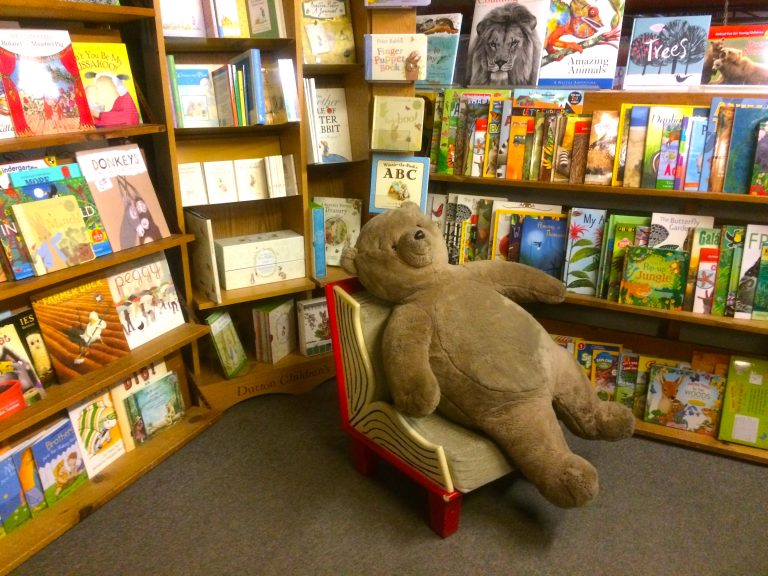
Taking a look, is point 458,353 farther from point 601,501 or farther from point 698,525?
point 698,525

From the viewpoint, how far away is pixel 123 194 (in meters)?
1.98

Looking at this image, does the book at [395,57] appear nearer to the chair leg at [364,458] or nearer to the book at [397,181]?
the book at [397,181]

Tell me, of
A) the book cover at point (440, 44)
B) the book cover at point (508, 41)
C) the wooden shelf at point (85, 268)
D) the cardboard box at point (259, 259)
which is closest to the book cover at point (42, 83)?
the wooden shelf at point (85, 268)

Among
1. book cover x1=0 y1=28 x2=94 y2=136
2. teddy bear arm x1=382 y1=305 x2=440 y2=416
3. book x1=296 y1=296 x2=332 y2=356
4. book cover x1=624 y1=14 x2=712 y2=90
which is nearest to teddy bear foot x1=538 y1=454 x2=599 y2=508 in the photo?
teddy bear arm x1=382 y1=305 x2=440 y2=416

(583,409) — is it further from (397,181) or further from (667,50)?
(667,50)

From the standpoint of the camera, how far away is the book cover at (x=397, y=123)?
221cm

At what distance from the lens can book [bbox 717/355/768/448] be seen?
204cm

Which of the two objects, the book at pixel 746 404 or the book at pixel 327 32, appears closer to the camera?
the book at pixel 746 404

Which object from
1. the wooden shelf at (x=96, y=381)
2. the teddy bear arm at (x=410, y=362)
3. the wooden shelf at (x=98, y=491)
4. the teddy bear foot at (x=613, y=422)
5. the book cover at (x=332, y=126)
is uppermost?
the book cover at (x=332, y=126)

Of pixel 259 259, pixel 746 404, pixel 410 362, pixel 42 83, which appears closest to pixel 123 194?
pixel 42 83

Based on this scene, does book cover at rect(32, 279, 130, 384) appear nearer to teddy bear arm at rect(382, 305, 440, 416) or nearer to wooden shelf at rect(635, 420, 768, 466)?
teddy bear arm at rect(382, 305, 440, 416)

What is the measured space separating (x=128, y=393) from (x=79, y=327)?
316 mm

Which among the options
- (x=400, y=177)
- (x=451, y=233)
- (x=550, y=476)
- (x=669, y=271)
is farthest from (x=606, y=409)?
(x=400, y=177)

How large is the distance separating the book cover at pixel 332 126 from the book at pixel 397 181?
236 millimetres
